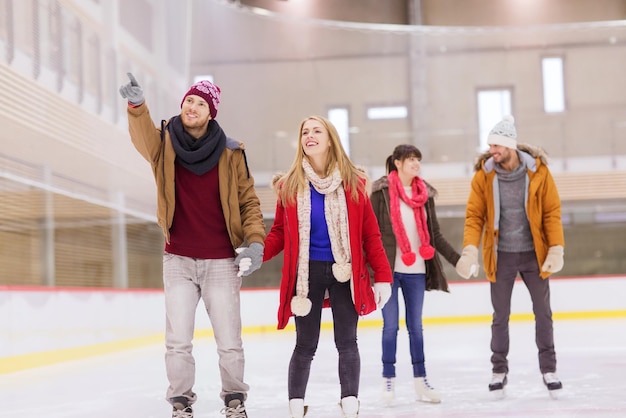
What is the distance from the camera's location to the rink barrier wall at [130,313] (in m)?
6.43

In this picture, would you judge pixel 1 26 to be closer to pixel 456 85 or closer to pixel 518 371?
pixel 518 371

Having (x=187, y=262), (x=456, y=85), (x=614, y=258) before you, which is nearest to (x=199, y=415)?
(x=187, y=262)

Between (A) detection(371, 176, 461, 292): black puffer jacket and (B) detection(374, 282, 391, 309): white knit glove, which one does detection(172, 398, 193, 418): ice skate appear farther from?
(A) detection(371, 176, 461, 292): black puffer jacket

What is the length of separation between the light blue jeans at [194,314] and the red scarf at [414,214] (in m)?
1.17

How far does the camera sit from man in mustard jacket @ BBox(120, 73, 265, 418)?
2908 millimetres

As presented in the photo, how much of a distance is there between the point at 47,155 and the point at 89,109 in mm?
1073

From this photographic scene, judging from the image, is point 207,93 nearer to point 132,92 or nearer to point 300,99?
point 132,92

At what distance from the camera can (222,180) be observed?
116 inches

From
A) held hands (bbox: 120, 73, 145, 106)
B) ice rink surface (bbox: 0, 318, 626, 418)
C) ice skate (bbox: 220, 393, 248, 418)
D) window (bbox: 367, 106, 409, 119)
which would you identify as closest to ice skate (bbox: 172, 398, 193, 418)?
ice skate (bbox: 220, 393, 248, 418)

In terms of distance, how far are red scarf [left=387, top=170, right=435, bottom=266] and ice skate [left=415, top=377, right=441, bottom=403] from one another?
561 millimetres

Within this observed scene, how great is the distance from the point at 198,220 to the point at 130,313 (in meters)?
6.21

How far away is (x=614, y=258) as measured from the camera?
1209cm

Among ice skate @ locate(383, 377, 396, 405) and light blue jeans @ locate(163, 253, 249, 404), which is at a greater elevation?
light blue jeans @ locate(163, 253, 249, 404)

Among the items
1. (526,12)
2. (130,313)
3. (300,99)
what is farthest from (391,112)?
(130,313)
